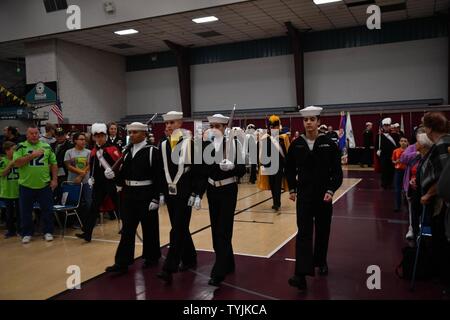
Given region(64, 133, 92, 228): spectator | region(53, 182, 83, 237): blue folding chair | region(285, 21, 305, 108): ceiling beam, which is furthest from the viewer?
region(285, 21, 305, 108): ceiling beam

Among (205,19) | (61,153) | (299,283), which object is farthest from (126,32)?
(299,283)

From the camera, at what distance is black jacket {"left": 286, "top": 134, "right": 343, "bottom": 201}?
4.19 meters

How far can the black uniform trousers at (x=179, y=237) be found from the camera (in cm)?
428

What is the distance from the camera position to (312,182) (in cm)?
418

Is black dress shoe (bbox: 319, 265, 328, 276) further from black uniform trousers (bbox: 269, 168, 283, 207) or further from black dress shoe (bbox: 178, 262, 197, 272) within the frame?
black uniform trousers (bbox: 269, 168, 283, 207)

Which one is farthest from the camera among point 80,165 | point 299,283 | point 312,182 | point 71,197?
point 80,165

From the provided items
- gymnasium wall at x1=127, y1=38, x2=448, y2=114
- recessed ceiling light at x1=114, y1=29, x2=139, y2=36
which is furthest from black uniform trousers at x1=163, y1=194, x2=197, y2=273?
gymnasium wall at x1=127, y1=38, x2=448, y2=114

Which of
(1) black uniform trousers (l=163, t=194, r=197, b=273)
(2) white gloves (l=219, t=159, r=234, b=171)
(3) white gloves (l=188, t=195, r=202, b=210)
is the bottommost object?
(1) black uniform trousers (l=163, t=194, r=197, b=273)

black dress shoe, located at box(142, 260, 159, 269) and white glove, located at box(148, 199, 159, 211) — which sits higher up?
white glove, located at box(148, 199, 159, 211)

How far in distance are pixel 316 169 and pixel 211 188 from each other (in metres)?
1.17

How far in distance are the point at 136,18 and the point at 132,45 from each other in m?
5.44

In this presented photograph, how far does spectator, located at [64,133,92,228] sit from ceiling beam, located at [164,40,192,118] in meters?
14.7

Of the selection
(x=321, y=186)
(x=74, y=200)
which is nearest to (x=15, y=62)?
(x=74, y=200)

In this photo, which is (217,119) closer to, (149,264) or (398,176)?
(149,264)
